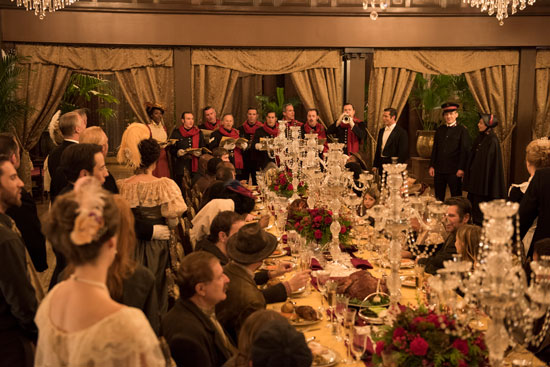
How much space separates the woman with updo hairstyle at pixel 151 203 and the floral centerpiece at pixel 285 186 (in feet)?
7.05

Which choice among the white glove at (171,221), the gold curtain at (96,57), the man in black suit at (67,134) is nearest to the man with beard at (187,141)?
the gold curtain at (96,57)

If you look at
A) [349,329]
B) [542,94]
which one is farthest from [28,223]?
[542,94]

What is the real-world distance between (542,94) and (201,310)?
9.47 m

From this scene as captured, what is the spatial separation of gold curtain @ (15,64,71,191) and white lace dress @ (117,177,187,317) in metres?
5.70

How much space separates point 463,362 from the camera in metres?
2.33

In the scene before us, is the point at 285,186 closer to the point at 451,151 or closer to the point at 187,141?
the point at 187,141

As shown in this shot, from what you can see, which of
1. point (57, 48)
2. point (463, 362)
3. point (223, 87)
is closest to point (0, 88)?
point (57, 48)

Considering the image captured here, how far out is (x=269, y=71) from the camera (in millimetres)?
10273

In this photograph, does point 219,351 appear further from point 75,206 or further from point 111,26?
point 111,26

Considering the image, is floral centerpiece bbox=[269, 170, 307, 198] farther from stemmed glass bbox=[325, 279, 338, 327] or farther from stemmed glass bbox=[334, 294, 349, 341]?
stemmed glass bbox=[334, 294, 349, 341]

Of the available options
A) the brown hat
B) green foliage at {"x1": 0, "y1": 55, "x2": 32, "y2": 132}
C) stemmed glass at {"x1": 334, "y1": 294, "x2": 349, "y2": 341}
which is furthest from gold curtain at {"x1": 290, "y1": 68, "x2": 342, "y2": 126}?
stemmed glass at {"x1": 334, "y1": 294, "x2": 349, "y2": 341}

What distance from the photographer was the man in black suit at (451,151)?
9023mm

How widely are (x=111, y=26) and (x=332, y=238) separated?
672 cm

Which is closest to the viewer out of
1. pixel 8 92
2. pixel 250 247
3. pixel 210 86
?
pixel 250 247
